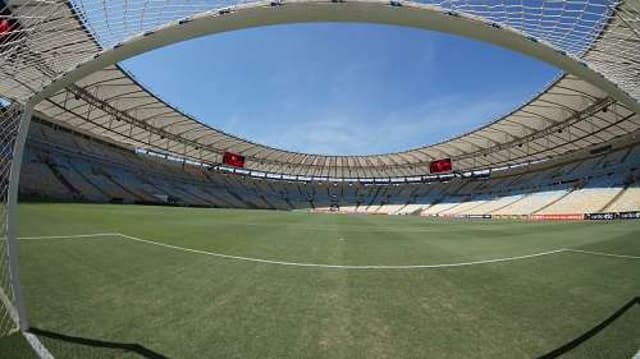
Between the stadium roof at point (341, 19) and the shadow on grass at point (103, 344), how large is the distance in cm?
279

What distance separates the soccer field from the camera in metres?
4.07

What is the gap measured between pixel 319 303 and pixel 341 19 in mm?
4188

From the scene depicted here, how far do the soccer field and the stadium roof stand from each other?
2978mm

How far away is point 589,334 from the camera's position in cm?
450

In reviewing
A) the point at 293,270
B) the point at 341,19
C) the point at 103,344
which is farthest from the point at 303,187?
the point at 103,344

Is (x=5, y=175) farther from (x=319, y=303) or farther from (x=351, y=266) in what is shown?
→ (x=351, y=266)

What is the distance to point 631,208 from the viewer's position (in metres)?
36.6

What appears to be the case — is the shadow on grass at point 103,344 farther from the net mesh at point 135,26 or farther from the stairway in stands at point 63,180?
the stairway in stands at point 63,180

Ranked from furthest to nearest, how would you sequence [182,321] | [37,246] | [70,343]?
[37,246]
[182,321]
[70,343]

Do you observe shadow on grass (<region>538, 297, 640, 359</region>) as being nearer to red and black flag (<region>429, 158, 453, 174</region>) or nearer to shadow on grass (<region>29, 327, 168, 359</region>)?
shadow on grass (<region>29, 327, 168, 359</region>)

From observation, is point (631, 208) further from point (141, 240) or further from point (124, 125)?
point (124, 125)

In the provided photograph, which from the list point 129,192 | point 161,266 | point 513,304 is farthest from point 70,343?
point 129,192

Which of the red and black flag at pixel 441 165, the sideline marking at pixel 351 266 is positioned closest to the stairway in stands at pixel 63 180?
the sideline marking at pixel 351 266

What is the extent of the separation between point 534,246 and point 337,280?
30.0 feet
